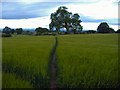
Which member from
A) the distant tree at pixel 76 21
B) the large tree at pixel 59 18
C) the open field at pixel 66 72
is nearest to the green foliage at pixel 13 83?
the open field at pixel 66 72

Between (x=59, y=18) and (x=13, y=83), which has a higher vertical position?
(x=59, y=18)

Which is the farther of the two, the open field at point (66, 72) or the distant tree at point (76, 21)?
the distant tree at point (76, 21)

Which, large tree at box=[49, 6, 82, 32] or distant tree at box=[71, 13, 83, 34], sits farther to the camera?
distant tree at box=[71, 13, 83, 34]

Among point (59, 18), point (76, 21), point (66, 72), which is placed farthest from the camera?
point (76, 21)

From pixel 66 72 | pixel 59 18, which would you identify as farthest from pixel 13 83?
pixel 59 18

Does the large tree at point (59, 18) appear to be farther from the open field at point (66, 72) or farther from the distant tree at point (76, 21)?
the open field at point (66, 72)

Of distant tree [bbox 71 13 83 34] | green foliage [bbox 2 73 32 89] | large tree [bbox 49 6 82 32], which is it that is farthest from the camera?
distant tree [bbox 71 13 83 34]

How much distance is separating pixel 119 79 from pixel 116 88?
188 mm

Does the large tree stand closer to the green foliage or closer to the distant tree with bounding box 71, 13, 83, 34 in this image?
the distant tree with bounding box 71, 13, 83, 34

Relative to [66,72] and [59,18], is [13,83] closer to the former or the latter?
[66,72]

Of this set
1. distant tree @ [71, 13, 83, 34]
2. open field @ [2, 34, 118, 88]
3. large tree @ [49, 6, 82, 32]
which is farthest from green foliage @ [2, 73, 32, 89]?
distant tree @ [71, 13, 83, 34]

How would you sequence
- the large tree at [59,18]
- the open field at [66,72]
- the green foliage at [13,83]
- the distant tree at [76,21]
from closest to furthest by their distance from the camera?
the green foliage at [13,83] < the open field at [66,72] < the large tree at [59,18] < the distant tree at [76,21]

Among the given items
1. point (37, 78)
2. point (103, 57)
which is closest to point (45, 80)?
point (37, 78)

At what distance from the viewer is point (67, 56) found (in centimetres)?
623
